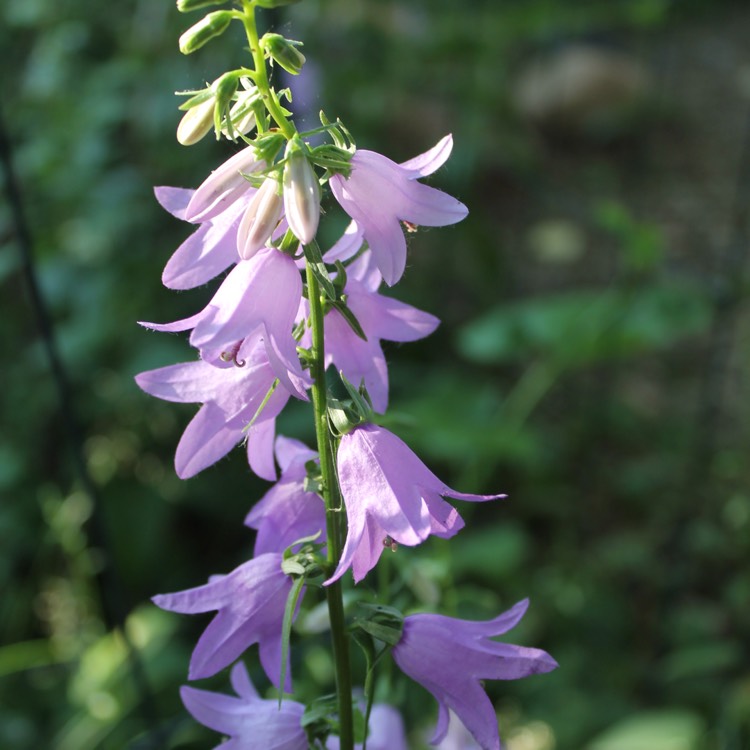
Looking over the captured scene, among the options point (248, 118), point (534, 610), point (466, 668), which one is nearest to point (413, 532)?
point (466, 668)

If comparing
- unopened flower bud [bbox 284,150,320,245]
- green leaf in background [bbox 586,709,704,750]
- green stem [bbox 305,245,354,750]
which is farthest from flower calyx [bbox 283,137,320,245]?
green leaf in background [bbox 586,709,704,750]

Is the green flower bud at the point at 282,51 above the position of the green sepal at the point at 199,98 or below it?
above

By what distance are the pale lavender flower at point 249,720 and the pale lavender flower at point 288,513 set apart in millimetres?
141

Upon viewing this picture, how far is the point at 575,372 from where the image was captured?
4031mm

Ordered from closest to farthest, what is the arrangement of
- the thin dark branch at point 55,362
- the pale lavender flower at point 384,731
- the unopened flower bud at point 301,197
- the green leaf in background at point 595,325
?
the unopened flower bud at point 301,197, the pale lavender flower at point 384,731, the thin dark branch at point 55,362, the green leaf in background at point 595,325

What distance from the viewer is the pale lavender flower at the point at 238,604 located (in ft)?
2.72

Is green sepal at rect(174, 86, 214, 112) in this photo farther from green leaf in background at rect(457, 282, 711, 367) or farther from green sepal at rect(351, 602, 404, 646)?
green leaf in background at rect(457, 282, 711, 367)

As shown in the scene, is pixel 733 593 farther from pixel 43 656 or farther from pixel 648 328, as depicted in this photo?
pixel 43 656

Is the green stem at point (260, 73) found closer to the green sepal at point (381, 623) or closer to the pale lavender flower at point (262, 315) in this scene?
the pale lavender flower at point (262, 315)

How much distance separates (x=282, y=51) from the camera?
2.40 ft

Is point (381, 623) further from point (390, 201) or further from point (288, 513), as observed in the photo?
point (390, 201)

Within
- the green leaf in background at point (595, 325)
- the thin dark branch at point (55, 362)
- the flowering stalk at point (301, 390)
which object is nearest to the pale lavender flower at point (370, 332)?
the flowering stalk at point (301, 390)

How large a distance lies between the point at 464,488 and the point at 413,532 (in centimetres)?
156

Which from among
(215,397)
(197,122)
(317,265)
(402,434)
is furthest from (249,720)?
(402,434)
